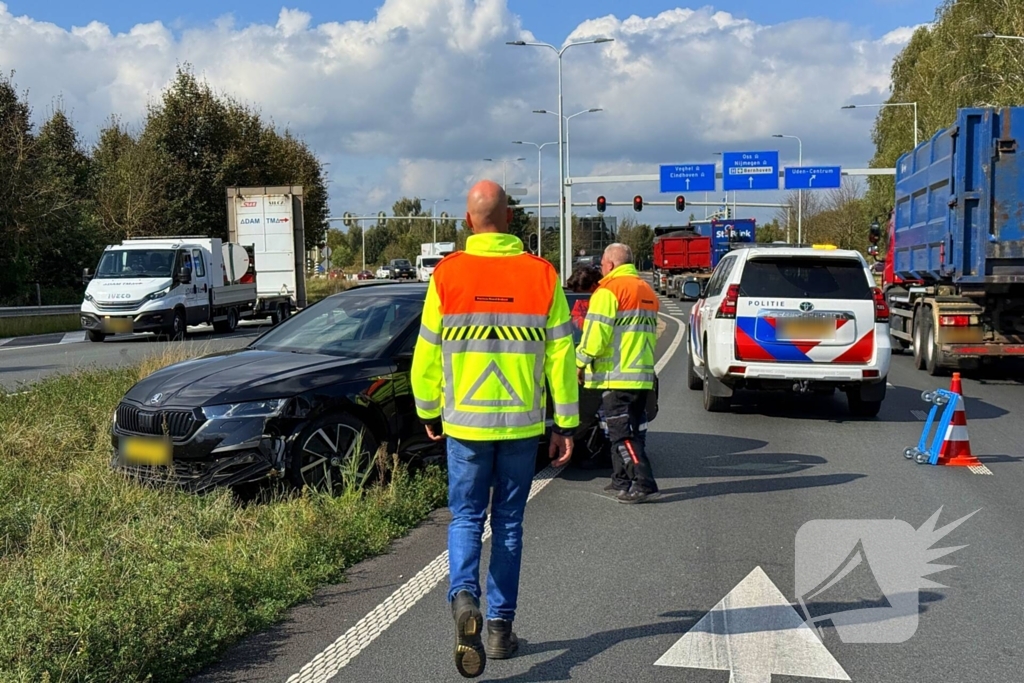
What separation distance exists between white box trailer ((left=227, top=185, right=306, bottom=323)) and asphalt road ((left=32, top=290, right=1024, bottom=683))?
21367 millimetres

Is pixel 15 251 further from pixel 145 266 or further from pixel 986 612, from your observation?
pixel 986 612

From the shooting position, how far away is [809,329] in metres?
10.8

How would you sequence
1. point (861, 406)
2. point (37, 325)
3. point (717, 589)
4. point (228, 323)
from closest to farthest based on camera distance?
1. point (717, 589)
2. point (861, 406)
3. point (228, 323)
4. point (37, 325)

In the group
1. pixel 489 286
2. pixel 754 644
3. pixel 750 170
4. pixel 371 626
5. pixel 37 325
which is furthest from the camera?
pixel 750 170

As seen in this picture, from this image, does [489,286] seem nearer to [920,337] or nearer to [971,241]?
[971,241]

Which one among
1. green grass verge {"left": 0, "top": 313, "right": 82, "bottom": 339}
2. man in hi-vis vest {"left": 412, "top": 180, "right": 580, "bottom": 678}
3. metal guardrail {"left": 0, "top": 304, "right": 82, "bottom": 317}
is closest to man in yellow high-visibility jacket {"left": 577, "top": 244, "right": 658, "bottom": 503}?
man in hi-vis vest {"left": 412, "top": 180, "right": 580, "bottom": 678}

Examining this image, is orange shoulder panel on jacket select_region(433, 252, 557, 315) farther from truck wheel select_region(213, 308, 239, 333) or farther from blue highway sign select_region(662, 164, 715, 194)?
blue highway sign select_region(662, 164, 715, 194)

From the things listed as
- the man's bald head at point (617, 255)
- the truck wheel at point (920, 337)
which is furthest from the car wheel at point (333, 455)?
the truck wheel at point (920, 337)

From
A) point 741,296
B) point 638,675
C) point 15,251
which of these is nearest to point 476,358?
point 638,675

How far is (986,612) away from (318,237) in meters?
55.8

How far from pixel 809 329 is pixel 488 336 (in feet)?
24.0

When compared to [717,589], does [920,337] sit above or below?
above

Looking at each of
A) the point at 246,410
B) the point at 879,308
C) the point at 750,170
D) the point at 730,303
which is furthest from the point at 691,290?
the point at 750,170

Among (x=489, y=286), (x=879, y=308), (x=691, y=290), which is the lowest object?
(x=879, y=308)
